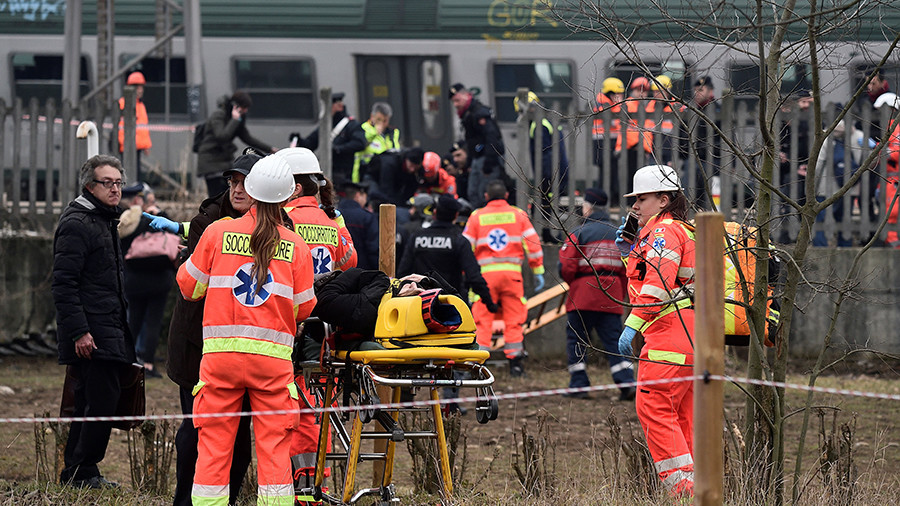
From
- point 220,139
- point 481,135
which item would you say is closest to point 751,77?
point 481,135

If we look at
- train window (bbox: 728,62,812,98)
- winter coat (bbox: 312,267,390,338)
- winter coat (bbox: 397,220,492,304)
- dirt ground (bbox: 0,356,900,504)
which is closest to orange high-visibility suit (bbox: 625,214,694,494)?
dirt ground (bbox: 0,356,900,504)

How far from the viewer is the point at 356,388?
5.81 metres

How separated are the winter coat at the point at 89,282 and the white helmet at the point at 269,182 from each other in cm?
183

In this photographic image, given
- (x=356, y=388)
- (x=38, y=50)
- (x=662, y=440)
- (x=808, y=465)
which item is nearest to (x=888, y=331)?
(x=808, y=465)

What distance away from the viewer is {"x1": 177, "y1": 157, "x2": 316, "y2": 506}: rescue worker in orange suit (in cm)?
527

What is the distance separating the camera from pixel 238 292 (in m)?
5.28

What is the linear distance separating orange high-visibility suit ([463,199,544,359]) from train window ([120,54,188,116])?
8.04 m

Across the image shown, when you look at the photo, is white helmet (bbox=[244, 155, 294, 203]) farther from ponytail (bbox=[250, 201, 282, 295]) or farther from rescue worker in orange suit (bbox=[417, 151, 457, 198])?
rescue worker in orange suit (bbox=[417, 151, 457, 198])

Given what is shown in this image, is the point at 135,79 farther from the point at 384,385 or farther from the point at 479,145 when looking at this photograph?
the point at 384,385

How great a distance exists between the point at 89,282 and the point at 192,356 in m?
1.36

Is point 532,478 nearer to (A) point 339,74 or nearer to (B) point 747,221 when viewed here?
(B) point 747,221

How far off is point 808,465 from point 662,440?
2115 mm

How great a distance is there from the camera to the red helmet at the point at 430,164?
13477 mm

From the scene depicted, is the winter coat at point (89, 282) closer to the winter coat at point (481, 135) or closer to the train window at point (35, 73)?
the winter coat at point (481, 135)
